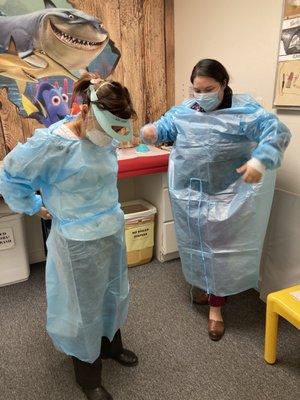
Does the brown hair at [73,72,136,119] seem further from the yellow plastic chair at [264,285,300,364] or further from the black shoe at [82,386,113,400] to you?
the black shoe at [82,386,113,400]

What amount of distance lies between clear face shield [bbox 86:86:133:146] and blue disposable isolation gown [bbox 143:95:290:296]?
0.56m

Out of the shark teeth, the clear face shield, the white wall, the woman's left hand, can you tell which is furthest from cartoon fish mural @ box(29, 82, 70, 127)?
the woman's left hand

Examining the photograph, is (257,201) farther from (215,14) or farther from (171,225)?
(215,14)

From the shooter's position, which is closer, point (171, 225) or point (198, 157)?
point (198, 157)

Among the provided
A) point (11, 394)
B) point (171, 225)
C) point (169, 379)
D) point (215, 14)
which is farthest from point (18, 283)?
point (215, 14)

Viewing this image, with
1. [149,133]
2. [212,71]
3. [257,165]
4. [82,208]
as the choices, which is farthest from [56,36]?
[257,165]

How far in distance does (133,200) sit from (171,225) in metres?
0.46

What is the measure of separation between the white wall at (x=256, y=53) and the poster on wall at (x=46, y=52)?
2.34 feet

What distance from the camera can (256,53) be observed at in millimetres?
1839

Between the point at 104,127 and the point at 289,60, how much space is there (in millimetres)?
1074

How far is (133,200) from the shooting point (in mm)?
2727

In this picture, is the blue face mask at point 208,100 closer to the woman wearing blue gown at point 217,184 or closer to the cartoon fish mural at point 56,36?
the woman wearing blue gown at point 217,184

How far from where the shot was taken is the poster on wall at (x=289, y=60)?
5.10 ft

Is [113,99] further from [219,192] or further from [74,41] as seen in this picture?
[74,41]
